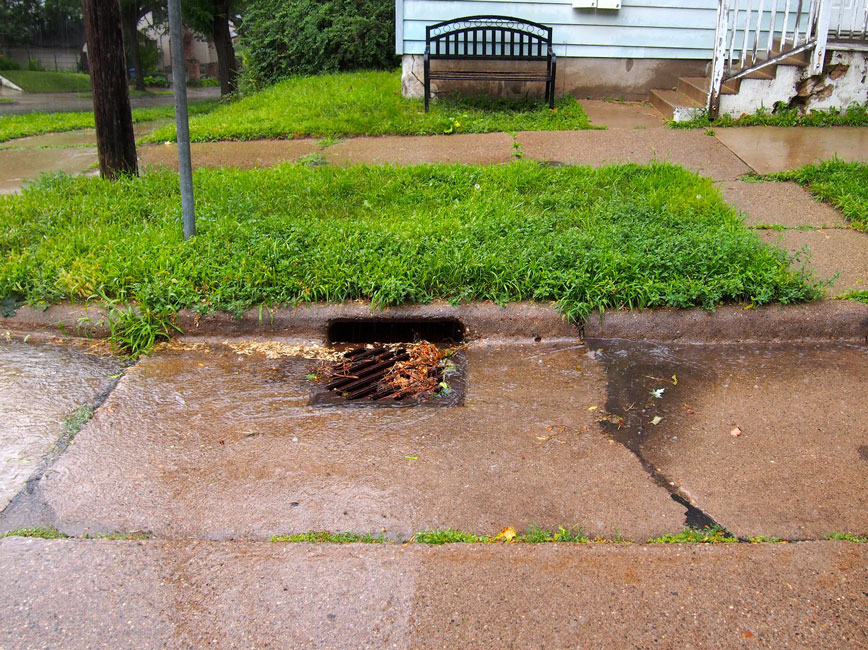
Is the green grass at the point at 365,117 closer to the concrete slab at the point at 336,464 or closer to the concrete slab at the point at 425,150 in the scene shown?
the concrete slab at the point at 425,150

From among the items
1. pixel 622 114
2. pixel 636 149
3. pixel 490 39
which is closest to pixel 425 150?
pixel 636 149

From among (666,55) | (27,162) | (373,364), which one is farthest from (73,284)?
(666,55)

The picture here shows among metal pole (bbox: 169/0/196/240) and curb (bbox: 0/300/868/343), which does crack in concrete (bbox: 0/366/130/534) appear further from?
metal pole (bbox: 169/0/196/240)

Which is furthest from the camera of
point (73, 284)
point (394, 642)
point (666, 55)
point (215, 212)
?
point (666, 55)

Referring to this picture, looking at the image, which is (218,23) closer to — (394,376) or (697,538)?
(394,376)

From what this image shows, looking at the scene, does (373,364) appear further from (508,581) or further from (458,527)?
(508,581)

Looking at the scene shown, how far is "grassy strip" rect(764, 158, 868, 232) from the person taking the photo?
17.8 ft

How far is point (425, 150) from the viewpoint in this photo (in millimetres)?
7570

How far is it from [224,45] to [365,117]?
43.1ft

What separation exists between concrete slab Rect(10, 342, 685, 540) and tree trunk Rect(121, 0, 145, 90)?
91.3ft

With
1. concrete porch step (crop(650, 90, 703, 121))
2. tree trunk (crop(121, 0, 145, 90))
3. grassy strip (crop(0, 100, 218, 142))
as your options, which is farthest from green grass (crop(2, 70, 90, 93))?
concrete porch step (crop(650, 90, 703, 121))

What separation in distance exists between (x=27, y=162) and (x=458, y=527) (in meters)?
7.22

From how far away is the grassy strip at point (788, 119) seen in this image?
8031mm

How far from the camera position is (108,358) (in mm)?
4035
